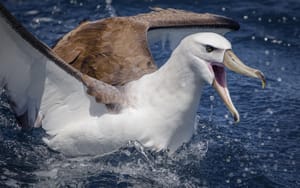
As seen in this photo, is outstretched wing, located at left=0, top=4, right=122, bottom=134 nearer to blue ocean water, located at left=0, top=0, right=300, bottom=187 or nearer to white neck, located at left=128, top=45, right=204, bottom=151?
white neck, located at left=128, top=45, right=204, bottom=151

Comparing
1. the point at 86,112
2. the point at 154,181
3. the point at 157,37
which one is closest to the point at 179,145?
the point at 154,181

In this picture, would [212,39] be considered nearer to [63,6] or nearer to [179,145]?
[179,145]

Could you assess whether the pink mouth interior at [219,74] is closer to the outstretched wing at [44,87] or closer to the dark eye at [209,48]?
the dark eye at [209,48]

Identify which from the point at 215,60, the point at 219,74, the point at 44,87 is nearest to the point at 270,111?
the point at 219,74

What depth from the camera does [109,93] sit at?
6.54 metres

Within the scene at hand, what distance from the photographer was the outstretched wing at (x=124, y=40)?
24.1 ft

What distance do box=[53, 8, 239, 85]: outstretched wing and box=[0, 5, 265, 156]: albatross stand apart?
124 millimetres

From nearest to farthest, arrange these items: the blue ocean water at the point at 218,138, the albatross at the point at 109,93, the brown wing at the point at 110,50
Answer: the albatross at the point at 109,93 → the blue ocean water at the point at 218,138 → the brown wing at the point at 110,50

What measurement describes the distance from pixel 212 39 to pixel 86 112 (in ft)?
4.31

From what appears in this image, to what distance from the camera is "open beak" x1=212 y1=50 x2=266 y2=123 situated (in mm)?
6059

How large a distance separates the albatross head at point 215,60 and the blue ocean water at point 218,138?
883mm

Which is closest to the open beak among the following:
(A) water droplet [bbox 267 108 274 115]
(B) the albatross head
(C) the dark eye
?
(B) the albatross head

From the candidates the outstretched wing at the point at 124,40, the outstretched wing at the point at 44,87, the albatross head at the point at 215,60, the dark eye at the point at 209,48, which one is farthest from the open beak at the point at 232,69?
the outstretched wing at the point at 124,40

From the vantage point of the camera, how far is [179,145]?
6699 millimetres
